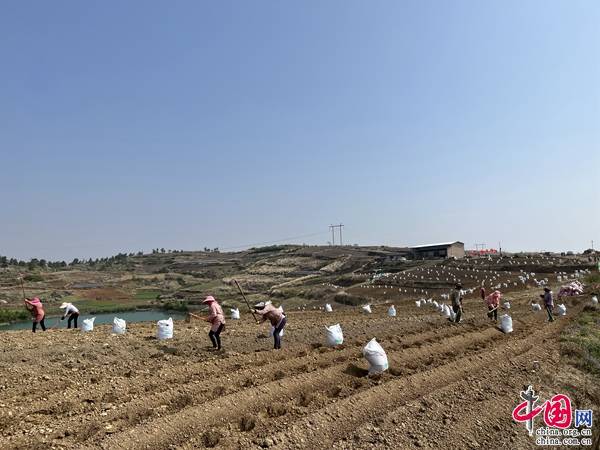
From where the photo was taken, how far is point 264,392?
24.1ft

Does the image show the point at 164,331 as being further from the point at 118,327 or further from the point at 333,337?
the point at 333,337

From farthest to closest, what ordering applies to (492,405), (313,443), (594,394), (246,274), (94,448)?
(246,274)
(594,394)
(492,405)
(313,443)
(94,448)

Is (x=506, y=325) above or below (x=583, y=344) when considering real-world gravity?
above

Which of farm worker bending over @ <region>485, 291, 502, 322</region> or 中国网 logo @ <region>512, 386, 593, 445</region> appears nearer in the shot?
中国网 logo @ <region>512, 386, 593, 445</region>

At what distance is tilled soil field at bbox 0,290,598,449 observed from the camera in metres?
5.89

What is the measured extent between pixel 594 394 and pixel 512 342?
4.12 m

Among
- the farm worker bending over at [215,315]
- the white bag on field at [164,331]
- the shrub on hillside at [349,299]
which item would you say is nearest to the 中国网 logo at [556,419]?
the farm worker bending over at [215,315]

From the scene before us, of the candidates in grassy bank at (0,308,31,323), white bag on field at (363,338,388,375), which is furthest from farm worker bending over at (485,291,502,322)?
grassy bank at (0,308,31,323)

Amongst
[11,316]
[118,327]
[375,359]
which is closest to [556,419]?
[375,359]

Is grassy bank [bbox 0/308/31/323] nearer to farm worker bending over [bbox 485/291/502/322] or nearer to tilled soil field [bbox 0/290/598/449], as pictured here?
tilled soil field [bbox 0/290/598/449]

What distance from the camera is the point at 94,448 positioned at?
529 cm

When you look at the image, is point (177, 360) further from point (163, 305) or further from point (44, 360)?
point (163, 305)

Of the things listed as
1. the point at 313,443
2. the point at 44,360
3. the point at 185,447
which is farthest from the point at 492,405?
the point at 44,360

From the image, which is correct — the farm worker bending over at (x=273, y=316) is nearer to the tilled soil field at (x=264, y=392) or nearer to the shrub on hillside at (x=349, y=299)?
the tilled soil field at (x=264, y=392)
